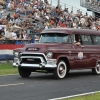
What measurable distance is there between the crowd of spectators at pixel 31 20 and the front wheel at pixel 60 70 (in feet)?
25.1

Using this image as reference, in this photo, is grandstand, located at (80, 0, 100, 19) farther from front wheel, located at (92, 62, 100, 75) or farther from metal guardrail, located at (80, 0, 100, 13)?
front wheel, located at (92, 62, 100, 75)

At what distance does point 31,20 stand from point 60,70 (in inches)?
573

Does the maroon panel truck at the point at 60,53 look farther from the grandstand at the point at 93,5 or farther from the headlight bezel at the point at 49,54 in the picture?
the grandstand at the point at 93,5

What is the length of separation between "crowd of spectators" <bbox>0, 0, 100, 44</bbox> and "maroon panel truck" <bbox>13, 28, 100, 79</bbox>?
Result: 20.7ft

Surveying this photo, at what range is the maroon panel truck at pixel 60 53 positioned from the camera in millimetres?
12867

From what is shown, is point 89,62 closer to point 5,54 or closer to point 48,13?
point 5,54

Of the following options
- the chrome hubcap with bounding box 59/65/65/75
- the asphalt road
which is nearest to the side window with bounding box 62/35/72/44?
the chrome hubcap with bounding box 59/65/65/75

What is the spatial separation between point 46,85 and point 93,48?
4.72m

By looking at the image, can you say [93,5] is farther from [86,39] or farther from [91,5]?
[86,39]

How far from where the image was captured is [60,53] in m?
13.1

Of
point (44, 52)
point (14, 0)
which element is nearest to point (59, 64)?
point (44, 52)

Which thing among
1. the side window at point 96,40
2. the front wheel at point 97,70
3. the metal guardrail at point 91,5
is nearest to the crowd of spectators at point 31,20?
the side window at point 96,40

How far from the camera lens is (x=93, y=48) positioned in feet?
50.3

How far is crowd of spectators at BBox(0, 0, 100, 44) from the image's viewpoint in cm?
2344
